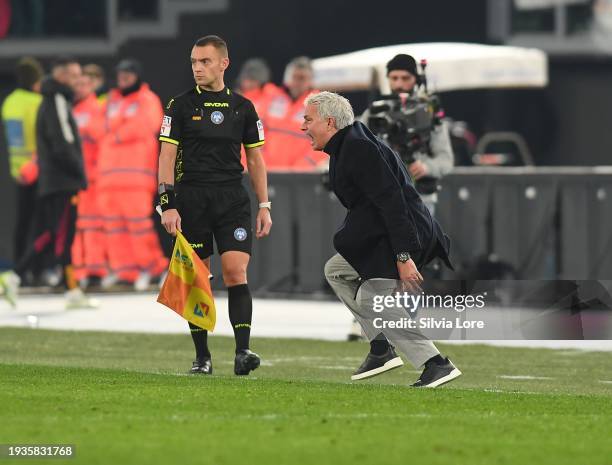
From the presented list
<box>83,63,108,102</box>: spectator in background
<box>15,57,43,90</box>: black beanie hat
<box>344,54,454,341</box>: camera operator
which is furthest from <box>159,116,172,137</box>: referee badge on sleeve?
<box>83,63,108,102</box>: spectator in background

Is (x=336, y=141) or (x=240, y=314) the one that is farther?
(x=240, y=314)

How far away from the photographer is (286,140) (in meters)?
22.5

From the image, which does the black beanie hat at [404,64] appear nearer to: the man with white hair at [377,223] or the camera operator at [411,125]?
the camera operator at [411,125]

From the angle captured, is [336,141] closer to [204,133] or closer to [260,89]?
[204,133]

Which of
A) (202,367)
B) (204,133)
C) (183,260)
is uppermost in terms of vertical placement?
(204,133)

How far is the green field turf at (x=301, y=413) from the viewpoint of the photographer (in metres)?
8.55

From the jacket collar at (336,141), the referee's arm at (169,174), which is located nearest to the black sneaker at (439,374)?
the jacket collar at (336,141)

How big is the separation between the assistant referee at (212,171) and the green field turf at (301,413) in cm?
67

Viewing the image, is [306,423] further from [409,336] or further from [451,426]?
[409,336]

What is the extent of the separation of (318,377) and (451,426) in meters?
3.40

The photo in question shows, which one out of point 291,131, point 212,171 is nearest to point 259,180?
point 212,171

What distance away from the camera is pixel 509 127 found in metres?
26.3

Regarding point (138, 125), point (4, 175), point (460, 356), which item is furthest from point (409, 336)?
point (4, 175)

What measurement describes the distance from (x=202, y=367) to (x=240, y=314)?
0.39 meters
